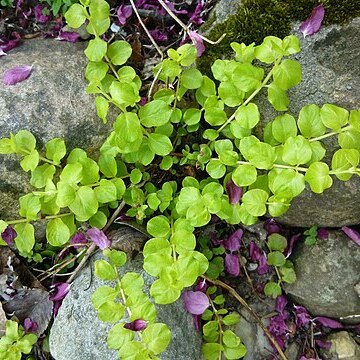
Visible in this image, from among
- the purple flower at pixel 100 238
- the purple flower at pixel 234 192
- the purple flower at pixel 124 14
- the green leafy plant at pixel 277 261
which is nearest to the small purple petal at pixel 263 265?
the green leafy plant at pixel 277 261

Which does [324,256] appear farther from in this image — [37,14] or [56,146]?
[37,14]

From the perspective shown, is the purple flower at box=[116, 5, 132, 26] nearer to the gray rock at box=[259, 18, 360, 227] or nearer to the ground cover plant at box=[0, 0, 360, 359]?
the ground cover plant at box=[0, 0, 360, 359]

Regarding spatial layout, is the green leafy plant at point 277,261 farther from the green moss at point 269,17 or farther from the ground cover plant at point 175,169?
the green moss at point 269,17

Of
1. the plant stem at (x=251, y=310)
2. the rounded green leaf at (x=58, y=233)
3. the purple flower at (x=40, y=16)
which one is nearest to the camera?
the rounded green leaf at (x=58, y=233)

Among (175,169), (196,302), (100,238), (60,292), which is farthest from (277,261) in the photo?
(60,292)

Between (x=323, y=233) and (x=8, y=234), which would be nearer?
(x=8, y=234)

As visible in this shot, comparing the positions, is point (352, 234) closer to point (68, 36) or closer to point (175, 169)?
point (175, 169)

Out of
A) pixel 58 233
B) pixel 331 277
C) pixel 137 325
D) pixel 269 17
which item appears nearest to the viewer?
pixel 137 325

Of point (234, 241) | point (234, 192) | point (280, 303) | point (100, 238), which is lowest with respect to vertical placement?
point (280, 303)
